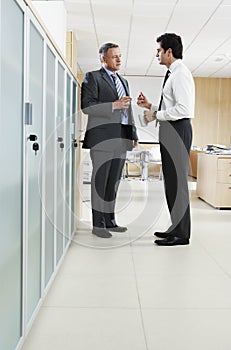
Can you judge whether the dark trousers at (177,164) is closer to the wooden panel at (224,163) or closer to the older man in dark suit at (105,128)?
the older man in dark suit at (105,128)

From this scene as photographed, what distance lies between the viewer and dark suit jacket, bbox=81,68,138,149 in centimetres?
305

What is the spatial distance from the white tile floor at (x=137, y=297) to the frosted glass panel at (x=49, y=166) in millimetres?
166

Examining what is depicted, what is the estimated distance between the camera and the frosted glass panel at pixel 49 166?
178 centimetres

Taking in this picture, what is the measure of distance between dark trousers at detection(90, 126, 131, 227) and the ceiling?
2626mm

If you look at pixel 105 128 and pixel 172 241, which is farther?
pixel 105 128

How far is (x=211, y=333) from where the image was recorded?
1.53 meters

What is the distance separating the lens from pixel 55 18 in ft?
14.7

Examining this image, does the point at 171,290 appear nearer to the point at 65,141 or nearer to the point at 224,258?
the point at 224,258

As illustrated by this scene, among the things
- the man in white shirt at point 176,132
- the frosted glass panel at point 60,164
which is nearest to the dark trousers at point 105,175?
the man in white shirt at point 176,132

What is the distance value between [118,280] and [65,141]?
82 centimetres

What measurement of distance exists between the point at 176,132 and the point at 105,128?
527 mm

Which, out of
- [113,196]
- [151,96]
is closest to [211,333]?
[113,196]

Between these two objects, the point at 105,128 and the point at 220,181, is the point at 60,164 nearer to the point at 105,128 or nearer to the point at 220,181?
the point at 105,128

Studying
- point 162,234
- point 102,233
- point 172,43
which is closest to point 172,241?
point 162,234
